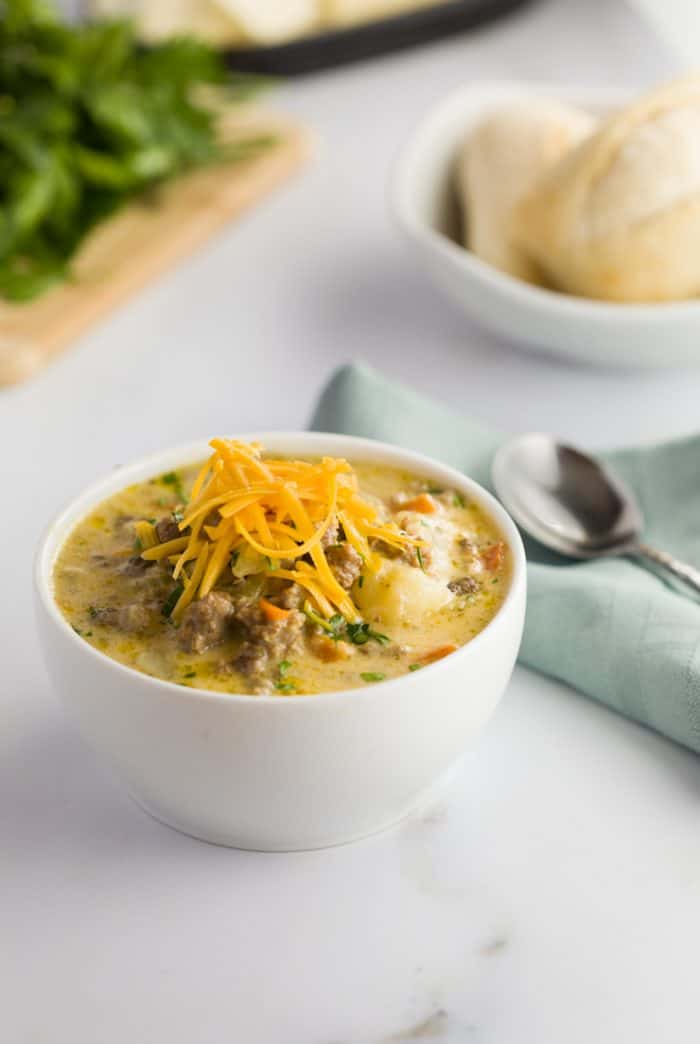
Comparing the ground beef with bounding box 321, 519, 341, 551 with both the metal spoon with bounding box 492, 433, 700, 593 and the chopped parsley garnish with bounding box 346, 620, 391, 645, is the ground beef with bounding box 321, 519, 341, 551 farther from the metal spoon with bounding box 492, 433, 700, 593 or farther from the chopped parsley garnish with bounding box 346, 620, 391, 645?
the metal spoon with bounding box 492, 433, 700, 593

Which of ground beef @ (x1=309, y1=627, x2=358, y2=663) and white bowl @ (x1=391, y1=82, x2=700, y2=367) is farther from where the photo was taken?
white bowl @ (x1=391, y1=82, x2=700, y2=367)

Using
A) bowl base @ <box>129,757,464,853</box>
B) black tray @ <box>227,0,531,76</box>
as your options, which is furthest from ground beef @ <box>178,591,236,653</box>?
Answer: black tray @ <box>227,0,531,76</box>

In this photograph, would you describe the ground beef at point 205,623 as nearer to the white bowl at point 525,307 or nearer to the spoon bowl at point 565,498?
the spoon bowl at point 565,498

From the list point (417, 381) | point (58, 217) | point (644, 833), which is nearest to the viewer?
point (644, 833)

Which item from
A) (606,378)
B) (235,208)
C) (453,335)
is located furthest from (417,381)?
(235,208)

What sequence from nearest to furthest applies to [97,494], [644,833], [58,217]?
[644,833]
[97,494]
[58,217]

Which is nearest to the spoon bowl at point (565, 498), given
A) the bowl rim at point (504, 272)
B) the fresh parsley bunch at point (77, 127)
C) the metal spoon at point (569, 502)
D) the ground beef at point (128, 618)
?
the metal spoon at point (569, 502)

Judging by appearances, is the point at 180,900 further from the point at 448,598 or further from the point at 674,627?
the point at 674,627
